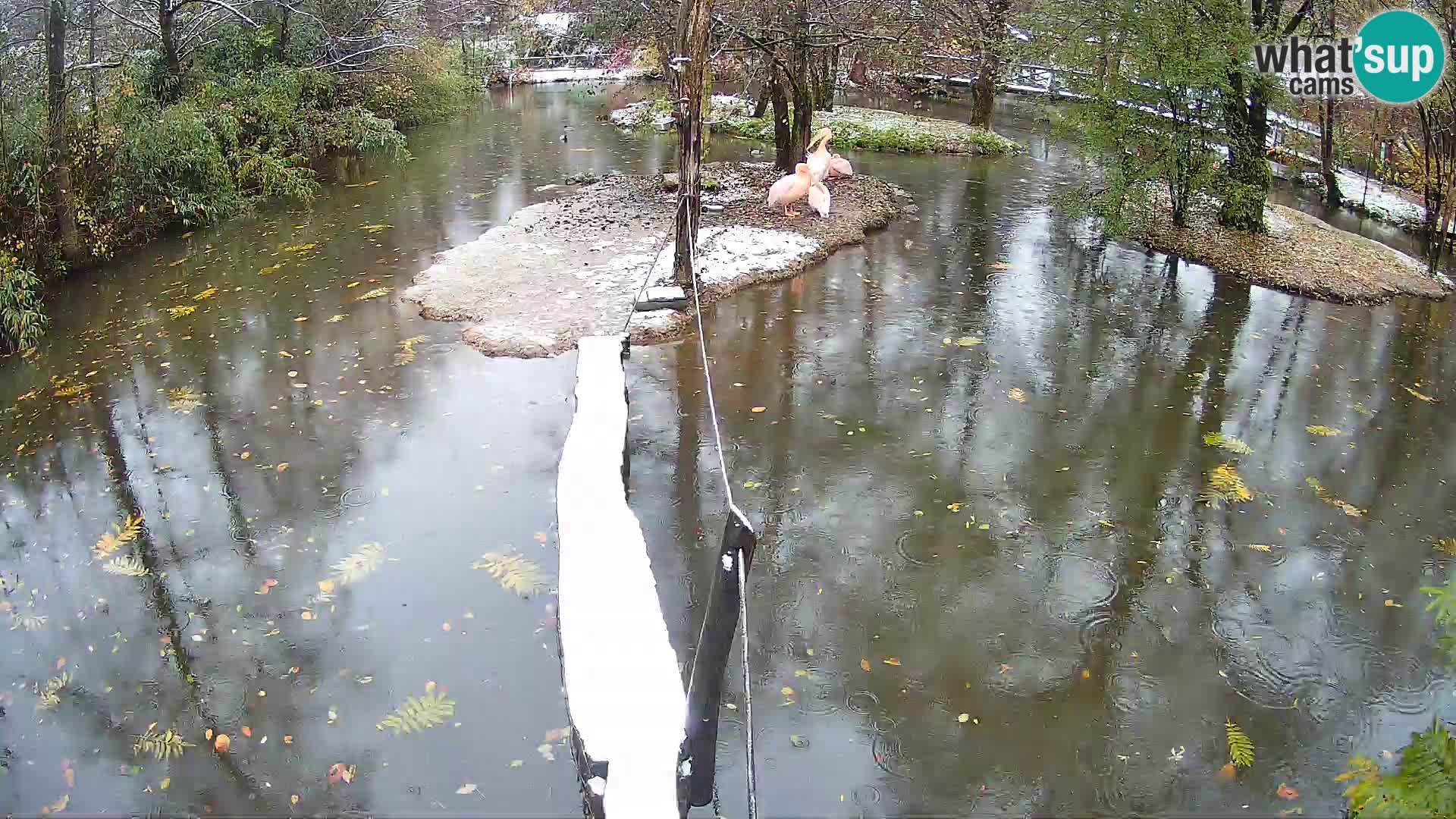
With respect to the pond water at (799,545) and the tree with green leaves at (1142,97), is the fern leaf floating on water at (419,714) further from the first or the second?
the tree with green leaves at (1142,97)

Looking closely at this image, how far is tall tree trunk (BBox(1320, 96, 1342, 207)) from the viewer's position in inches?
578

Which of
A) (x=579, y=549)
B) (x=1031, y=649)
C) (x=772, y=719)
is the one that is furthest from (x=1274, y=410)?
(x=579, y=549)

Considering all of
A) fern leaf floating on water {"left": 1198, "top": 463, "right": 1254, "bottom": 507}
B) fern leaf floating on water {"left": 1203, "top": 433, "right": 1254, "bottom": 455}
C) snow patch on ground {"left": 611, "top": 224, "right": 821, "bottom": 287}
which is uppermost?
snow patch on ground {"left": 611, "top": 224, "right": 821, "bottom": 287}

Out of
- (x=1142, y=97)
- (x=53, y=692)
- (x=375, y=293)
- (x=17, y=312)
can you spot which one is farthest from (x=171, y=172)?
(x=1142, y=97)

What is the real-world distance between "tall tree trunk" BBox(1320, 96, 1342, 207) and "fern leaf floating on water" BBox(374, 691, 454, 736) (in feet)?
52.1

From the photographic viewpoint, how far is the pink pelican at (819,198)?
40.2ft

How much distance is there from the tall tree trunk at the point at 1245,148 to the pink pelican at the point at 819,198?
191 inches

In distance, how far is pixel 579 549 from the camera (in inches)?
184

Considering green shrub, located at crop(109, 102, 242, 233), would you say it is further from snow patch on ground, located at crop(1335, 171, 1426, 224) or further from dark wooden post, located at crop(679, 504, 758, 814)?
snow patch on ground, located at crop(1335, 171, 1426, 224)

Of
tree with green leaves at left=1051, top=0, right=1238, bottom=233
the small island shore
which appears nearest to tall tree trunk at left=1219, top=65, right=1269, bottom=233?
tree with green leaves at left=1051, top=0, right=1238, bottom=233

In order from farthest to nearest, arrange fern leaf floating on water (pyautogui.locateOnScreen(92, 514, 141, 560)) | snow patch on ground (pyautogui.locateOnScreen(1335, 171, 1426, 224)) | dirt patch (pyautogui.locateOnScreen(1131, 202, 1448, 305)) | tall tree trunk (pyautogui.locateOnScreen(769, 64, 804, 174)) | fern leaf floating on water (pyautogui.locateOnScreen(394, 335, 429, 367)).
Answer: tall tree trunk (pyautogui.locateOnScreen(769, 64, 804, 174)) → snow patch on ground (pyautogui.locateOnScreen(1335, 171, 1426, 224)) → dirt patch (pyautogui.locateOnScreen(1131, 202, 1448, 305)) → fern leaf floating on water (pyautogui.locateOnScreen(394, 335, 429, 367)) → fern leaf floating on water (pyautogui.locateOnScreen(92, 514, 141, 560))

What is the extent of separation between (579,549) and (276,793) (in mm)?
1678

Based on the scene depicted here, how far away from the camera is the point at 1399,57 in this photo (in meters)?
11.8

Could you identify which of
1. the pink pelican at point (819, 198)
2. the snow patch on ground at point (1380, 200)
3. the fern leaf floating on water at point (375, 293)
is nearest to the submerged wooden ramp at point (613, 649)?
the fern leaf floating on water at point (375, 293)
